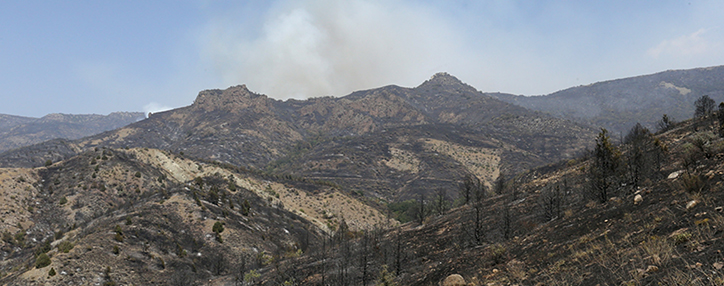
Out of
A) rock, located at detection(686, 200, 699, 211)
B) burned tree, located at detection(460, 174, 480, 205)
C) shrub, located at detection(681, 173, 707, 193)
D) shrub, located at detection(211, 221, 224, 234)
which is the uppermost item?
shrub, located at detection(681, 173, 707, 193)

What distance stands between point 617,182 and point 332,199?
67543 mm

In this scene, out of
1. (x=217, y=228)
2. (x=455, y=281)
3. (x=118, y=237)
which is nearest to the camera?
(x=455, y=281)

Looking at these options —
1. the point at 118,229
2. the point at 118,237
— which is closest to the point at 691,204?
the point at 118,237

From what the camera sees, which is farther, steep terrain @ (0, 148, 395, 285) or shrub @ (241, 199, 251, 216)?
shrub @ (241, 199, 251, 216)

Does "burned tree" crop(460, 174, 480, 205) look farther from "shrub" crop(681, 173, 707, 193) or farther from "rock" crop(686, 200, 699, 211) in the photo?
"rock" crop(686, 200, 699, 211)

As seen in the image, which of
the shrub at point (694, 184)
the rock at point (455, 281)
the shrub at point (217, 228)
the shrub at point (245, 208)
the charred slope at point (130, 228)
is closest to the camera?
the shrub at point (694, 184)

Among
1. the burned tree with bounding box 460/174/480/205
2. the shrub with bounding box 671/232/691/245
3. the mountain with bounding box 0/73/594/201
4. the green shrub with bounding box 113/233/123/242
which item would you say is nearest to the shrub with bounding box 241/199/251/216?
the green shrub with bounding box 113/233/123/242

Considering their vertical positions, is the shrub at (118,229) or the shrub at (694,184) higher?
the shrub at (694,184)

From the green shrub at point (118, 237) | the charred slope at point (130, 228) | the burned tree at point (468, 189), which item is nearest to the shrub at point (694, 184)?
the charred slope at point (130, 228)

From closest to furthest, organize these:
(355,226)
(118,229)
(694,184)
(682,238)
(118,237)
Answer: (682,238) → (694,184) → (118,237) → (118,229) → (355,226)

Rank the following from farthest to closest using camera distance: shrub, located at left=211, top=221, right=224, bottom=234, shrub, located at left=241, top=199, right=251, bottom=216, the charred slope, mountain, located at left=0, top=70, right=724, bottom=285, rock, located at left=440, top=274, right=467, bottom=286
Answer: shrub, located at left=241, top=199, right=251, bottom=216 < shrub, located at left=211, top=221, right=224, bottom=234 < the charred slope < rock, located at left=440, top=274, right=467, bottom=286 < mountain, located at left=0, top=70, right=724, bottom=285

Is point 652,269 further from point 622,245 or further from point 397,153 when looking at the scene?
point 397,153

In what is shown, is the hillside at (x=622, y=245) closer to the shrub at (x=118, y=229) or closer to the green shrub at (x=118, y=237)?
the green shrub at (x=118, y=237)

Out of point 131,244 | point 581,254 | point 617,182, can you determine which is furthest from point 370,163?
point 581,254
